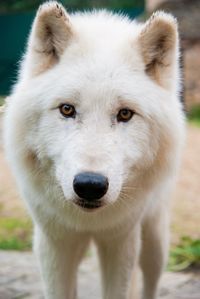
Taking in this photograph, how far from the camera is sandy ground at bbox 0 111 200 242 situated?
7.29 metres

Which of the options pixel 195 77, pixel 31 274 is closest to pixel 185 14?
pixel 195 77

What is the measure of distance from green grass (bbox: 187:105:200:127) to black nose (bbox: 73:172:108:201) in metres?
9.28

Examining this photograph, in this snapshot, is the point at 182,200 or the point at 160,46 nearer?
the point at 160,46

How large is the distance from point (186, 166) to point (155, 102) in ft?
19.3

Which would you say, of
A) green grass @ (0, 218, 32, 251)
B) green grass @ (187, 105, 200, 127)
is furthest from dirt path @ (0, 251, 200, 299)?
green grass @ (187, 105, 200, 127)

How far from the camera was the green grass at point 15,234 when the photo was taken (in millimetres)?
6616

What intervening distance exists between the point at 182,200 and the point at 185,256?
187cm

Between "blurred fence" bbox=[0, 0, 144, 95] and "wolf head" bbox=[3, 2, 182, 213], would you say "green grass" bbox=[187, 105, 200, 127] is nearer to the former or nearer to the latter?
"blurred fence" bbox=[0, 0, 144, 95]

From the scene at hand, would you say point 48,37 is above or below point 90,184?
above

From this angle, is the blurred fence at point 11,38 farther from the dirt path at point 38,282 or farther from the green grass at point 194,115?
the dirt path at point 38,282

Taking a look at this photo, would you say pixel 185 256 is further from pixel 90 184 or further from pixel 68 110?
pixel 90 184

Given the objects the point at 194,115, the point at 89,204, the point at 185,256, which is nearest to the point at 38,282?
the point at 185,256

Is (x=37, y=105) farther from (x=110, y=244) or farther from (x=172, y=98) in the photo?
(x=110, y=244)

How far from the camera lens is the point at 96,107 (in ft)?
10.9
